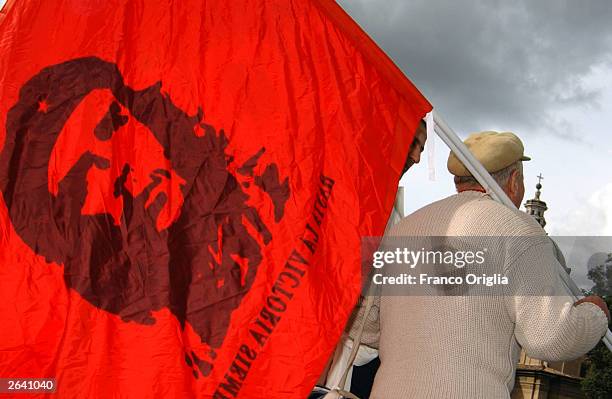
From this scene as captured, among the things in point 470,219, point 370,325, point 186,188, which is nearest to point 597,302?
point 470,219

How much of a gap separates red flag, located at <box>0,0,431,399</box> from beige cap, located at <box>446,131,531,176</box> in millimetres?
364

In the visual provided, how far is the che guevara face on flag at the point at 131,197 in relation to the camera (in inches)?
142

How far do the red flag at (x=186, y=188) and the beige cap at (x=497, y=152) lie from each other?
364mm

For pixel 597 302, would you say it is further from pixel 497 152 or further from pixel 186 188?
pixel 186 188

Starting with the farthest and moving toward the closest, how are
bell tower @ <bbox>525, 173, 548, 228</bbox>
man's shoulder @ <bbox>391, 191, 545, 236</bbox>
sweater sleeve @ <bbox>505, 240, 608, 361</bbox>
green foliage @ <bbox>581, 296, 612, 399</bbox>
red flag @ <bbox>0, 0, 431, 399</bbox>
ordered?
bell tower @ <bbox>525, 173, 548, 228</bbox>
green foliage @ <bbox>581, 296, 612, 399</bbox>
red flag @ <bbox>0, 0, 431, 399</bbox>
man's shoulder @ <bbox>391, 191, 545, 236</bbox>
sweater sleeve @ <bbox>505, 240, 608, 361</bbox>

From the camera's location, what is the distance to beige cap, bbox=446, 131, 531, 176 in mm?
3719

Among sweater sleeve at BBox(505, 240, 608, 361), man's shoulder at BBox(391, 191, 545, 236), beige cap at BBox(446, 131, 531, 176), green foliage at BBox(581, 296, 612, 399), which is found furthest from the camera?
green foliage at BBox(581, 296, 612, 399)

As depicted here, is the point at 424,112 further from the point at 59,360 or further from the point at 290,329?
the point at 59,360

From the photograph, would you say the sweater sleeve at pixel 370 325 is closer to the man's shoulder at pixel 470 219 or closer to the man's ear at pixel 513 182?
the man's shoulder at pixel 470 219

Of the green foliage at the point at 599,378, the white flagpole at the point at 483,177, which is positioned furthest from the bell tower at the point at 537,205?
the white flagpole at the point at 483,177

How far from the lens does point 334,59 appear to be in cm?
416

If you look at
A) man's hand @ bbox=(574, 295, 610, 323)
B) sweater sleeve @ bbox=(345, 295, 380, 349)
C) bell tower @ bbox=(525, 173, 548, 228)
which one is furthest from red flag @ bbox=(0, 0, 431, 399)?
bell tower @ bbox=(525, 173, 548, 228)

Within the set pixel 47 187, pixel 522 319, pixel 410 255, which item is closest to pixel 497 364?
pixel 522 319

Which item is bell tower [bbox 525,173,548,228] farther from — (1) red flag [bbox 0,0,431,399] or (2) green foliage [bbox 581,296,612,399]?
(1) red flag [bbox 0,0,431,399]
